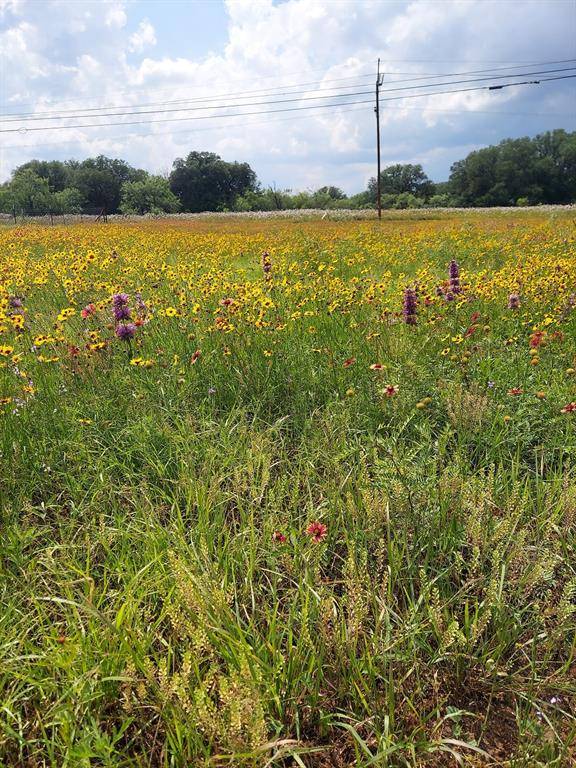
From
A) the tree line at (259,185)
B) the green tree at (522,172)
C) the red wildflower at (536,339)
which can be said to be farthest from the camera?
the green tree at (522,172)

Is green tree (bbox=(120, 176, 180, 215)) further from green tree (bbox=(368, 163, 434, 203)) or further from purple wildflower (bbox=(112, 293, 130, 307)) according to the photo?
purple wildflower (bbox=(112, 293, 130, 307))

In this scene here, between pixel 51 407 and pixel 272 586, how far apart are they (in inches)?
59.8

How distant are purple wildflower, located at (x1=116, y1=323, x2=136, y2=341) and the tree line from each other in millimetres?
53839

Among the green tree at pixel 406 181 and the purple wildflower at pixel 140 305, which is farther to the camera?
the green tree at pixel 406 181

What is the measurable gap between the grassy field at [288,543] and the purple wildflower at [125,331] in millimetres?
13

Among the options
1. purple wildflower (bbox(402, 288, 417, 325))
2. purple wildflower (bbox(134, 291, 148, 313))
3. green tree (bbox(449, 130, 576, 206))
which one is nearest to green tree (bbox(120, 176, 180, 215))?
green tree (bbox(449, 130, 576, 206))

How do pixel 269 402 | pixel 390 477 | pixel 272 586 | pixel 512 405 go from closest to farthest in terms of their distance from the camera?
pixel 272 586, pixel 390 477, pixel 512 405, pixel 269 402

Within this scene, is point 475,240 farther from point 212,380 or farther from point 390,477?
point 390,477

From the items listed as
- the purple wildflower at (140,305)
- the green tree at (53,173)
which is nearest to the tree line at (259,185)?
the green tree at (53,173)

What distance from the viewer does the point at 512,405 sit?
238 cm

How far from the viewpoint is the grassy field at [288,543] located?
1203 millimetres

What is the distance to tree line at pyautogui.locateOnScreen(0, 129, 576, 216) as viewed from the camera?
61.3 m

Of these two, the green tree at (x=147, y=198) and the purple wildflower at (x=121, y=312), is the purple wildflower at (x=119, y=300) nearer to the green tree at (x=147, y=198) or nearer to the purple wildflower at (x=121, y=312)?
the purple wildflower at (x=121, y=312)

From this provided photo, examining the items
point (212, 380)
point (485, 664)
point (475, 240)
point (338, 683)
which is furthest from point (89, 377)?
point (475, 240)
